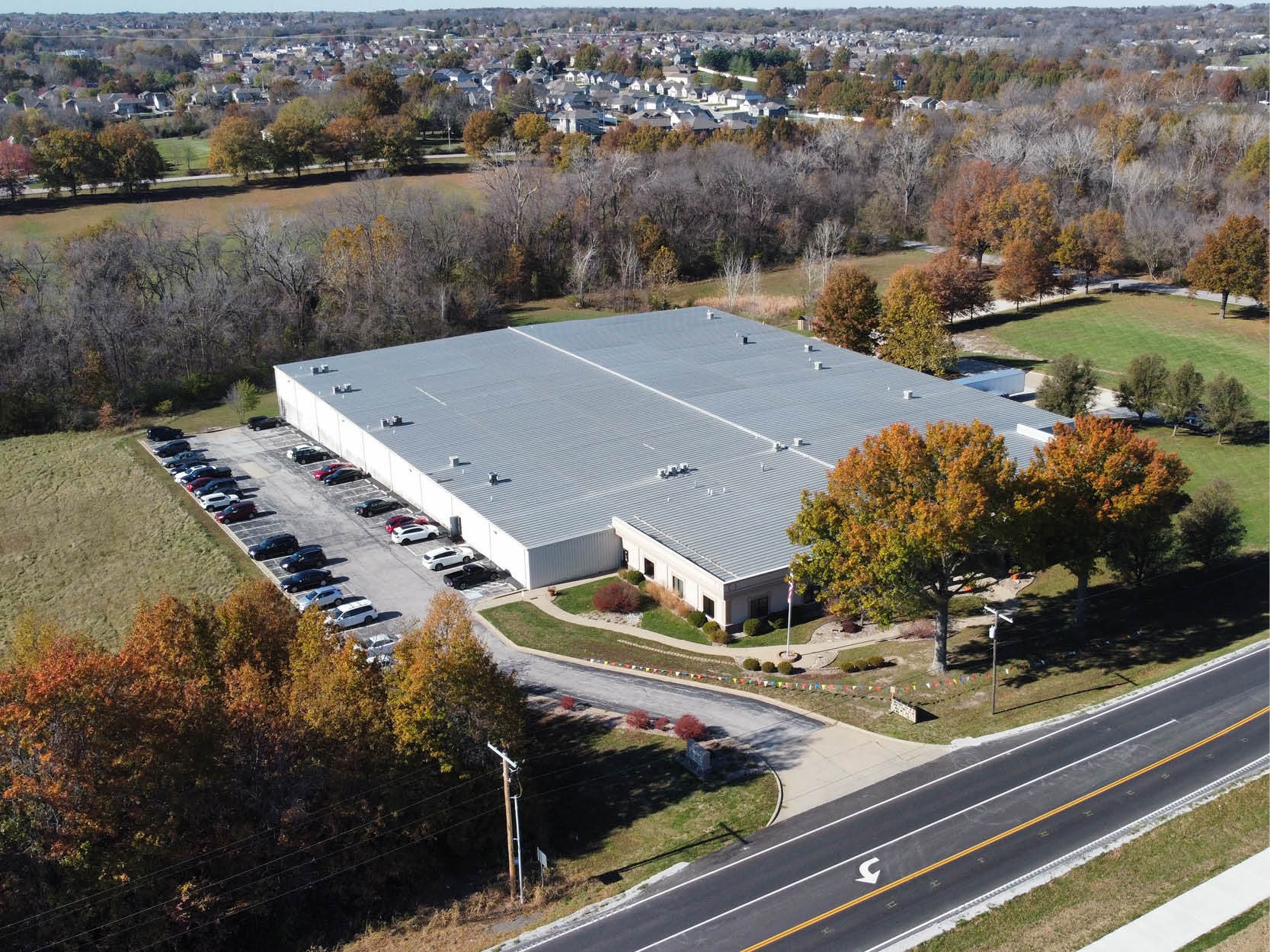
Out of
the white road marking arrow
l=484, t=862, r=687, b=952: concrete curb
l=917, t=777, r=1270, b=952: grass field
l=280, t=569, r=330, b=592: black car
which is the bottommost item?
l=484, t=862, r=687, b=952: concrete curb

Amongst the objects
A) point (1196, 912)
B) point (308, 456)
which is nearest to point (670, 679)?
point (1196, 912)

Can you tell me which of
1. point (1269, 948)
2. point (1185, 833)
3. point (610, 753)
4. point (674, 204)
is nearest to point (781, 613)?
point (610, 753)

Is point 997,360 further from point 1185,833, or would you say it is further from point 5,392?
point 5,392

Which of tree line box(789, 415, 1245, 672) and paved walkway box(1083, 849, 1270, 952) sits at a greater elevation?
tree line box(789, 415, 1245, 672)

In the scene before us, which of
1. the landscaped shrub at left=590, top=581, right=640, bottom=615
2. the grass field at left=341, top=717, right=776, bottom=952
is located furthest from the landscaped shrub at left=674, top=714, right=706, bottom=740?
the landscaped shrub at left=590, top=581, right=640, bottom=615

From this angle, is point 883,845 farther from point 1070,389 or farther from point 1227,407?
point 1227,407

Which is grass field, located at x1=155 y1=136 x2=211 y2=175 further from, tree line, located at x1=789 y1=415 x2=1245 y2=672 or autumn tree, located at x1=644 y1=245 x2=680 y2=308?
tree line, located at x1=789 y1=415 x2=1245 y2=672
